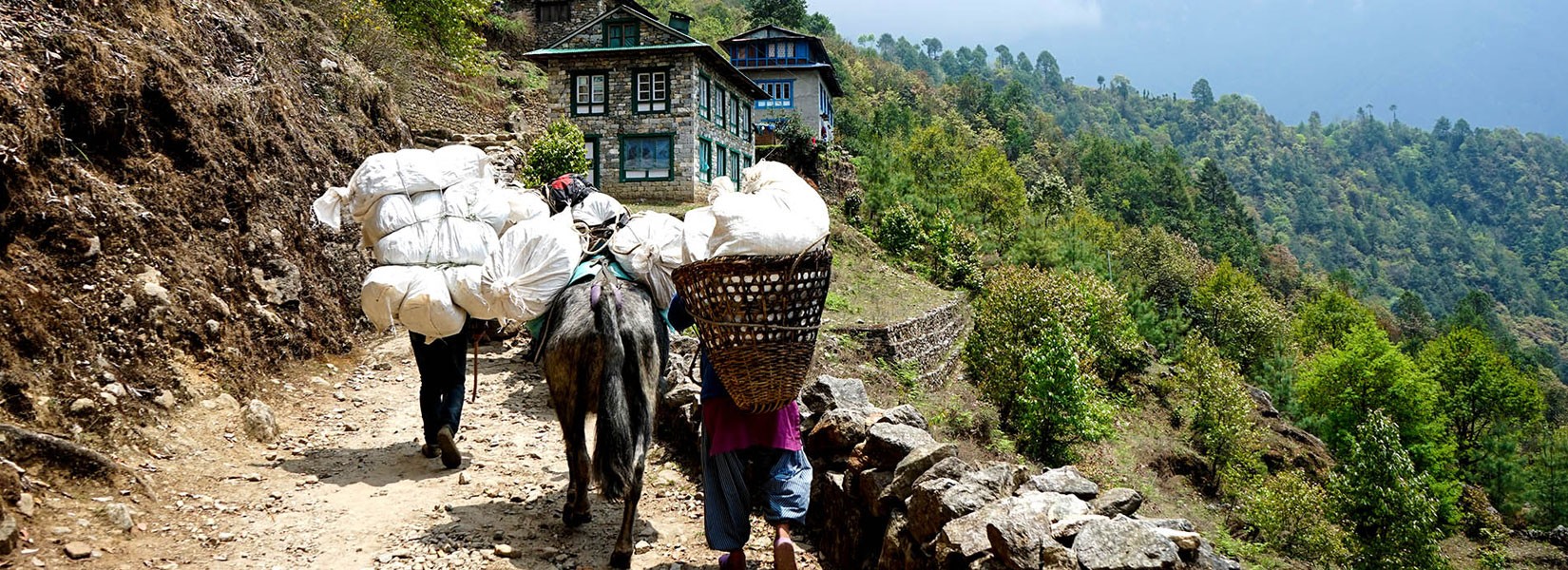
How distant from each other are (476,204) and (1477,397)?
61174 mm

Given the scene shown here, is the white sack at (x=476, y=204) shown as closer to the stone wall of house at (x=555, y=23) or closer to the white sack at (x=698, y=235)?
the white sack at (x=698, y=235)

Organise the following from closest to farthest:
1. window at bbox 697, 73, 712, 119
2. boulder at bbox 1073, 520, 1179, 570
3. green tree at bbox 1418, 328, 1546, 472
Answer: boulder at bbox 1073, 520, 1179, 570, window at bbox 697, 73, 712, 119, green tree at bbox 1418, 328, 1546, 472

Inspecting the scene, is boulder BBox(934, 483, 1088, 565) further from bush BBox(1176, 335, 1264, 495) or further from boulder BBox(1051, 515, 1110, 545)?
bush BBox(1176, 335, 1264, 495)

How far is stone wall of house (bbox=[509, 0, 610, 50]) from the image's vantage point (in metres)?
46.6

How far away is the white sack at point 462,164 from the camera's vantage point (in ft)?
22.0

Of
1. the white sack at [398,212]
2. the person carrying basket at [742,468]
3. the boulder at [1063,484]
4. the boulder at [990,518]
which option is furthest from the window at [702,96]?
the boulder at [990,518]

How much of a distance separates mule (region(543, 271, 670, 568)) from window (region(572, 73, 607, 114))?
2746 cm

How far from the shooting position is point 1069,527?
3.88 metres

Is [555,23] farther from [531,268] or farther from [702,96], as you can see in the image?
[531,268]

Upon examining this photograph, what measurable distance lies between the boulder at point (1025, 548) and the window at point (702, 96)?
2886 cm

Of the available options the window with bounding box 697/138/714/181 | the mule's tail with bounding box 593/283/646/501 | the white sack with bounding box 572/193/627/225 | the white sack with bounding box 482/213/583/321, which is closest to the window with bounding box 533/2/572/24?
the window with bounding box 697/138/714/181

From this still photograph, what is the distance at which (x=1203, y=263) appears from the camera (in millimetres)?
74438

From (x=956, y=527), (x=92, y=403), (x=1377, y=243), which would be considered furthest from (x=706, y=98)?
(x=1377, y=243)

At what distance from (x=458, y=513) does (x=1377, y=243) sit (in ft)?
639
